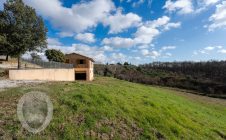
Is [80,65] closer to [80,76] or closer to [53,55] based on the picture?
[80,76]

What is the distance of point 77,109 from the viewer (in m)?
9.70

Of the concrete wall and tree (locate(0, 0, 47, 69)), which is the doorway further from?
tree (locate(0, 0, 47, 69))

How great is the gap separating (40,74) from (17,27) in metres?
6.22

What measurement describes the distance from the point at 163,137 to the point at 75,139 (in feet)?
13.4

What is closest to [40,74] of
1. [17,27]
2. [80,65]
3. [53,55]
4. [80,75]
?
[17,27]

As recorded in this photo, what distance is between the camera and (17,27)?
76.9 feet

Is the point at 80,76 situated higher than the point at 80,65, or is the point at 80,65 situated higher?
the point at 80,65

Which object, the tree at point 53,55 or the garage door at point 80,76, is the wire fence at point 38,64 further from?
the tree at point 53,55

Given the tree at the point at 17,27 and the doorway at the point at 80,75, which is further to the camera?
the doorway at the point at 80,75

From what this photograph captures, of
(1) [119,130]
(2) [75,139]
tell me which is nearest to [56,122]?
(2) [75,139]

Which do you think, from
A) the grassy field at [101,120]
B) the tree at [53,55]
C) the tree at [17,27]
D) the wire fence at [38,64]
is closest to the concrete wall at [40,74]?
the wire fence at [38,64]

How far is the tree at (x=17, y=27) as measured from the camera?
75.6 ft

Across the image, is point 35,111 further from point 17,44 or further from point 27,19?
point 27,19

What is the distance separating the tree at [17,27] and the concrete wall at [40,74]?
161 inches
